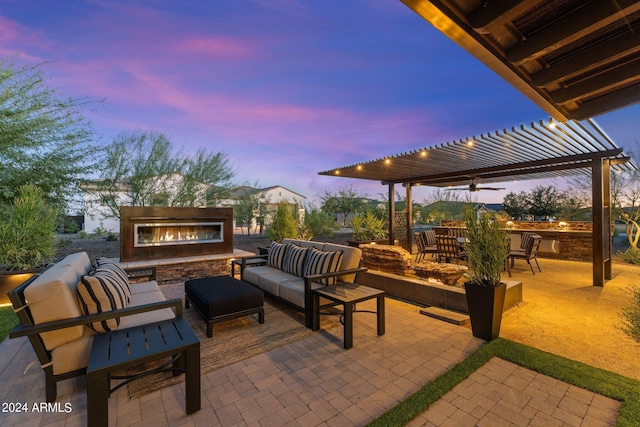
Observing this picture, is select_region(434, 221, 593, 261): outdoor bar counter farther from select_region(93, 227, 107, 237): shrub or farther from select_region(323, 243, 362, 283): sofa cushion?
select_region(93, 227, 107, 237): shrub

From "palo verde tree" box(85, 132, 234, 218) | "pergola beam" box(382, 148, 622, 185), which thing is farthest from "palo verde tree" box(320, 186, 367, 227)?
"palo verde tree" box(85, 132, 234, 218)

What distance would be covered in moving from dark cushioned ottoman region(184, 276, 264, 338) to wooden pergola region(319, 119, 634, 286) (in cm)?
413

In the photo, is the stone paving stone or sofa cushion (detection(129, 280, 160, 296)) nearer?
the stone paving stone

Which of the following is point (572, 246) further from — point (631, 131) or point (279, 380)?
point (279, 380)

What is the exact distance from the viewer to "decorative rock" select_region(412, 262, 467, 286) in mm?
4539

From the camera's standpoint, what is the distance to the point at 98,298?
7.21 feet

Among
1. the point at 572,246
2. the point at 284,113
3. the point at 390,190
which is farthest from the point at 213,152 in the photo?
the point at 572,246

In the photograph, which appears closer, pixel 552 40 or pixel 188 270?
pixel 552 40

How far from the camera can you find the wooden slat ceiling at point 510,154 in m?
4.38

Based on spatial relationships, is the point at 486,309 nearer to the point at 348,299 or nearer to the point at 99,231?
the point at 348,299

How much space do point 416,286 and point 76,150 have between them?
784 cm

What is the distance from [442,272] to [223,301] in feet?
11.5

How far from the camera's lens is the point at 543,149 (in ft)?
18.4

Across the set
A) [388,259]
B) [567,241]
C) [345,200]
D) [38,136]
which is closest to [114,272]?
[388,259]
